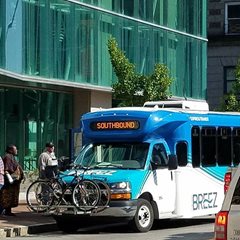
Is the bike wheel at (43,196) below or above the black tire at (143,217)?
above

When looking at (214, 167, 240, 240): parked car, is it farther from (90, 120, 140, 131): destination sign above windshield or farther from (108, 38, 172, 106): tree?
(108, 38, 172, 106): tree

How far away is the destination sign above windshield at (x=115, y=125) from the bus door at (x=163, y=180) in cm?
66

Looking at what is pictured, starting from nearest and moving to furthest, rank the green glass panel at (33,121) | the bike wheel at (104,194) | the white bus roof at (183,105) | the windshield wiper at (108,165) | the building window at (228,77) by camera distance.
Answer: the bike wheel at (104,194), the windshield wiper at (108,165), the white bus roof at (183,105), the green glass panel at (33,121), the building window at (228,77)

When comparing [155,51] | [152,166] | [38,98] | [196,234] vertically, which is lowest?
[196,234]

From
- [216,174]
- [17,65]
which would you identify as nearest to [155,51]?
[17,65]

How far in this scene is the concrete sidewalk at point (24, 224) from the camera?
56.8 ft

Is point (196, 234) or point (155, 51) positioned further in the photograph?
point (155, 51)

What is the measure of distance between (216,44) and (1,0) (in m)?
24.5

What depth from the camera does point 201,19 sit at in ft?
123

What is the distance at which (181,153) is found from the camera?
18.8 m

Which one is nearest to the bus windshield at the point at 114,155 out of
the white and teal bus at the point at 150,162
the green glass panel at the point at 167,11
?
the white and teal bus at the point at 150,162

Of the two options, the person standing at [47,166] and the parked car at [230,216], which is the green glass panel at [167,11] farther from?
the parked car at [230,216]

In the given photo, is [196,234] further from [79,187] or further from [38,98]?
[38,98]

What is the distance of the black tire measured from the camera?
17.3 m
